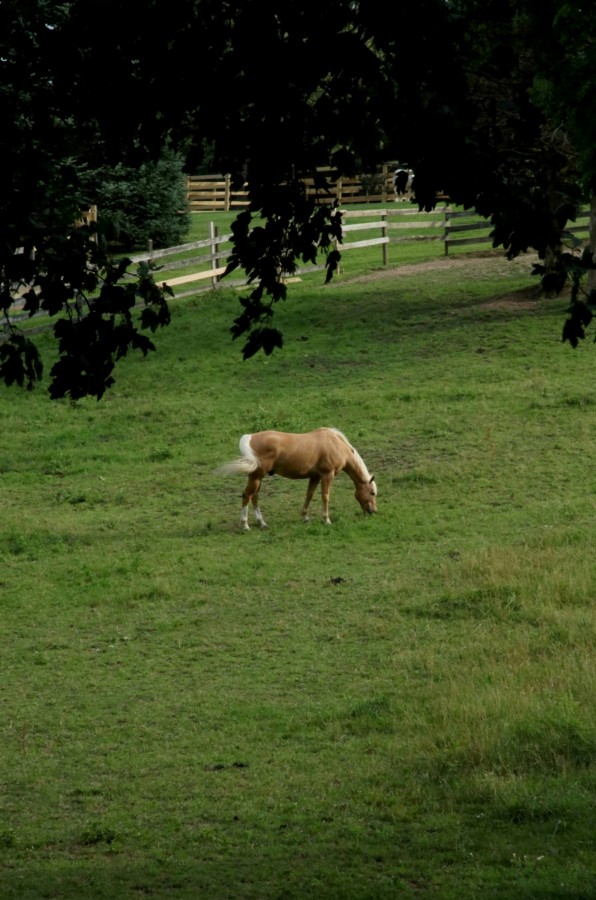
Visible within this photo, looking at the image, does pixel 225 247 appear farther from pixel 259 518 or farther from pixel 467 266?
pixel 259 518

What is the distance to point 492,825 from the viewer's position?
8.34m

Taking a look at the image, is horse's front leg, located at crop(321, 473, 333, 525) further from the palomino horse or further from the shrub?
the shrub

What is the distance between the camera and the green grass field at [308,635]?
8227 millimetres

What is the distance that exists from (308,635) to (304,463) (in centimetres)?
445

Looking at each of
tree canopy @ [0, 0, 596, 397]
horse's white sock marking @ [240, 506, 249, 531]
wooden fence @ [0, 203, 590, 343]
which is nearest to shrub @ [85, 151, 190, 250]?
wooden fence @ [0, 203, 590, 343]

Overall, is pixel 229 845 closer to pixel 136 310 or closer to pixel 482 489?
pixel 482 489

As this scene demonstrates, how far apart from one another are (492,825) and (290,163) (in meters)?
4.44

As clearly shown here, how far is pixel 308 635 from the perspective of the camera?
12906 mm

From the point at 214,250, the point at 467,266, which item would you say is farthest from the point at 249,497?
the point at 467,266

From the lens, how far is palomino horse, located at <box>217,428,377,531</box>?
16.8 meters

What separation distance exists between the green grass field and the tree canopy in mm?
3243

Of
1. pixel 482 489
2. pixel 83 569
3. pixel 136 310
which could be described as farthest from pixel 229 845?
pixel 136 310

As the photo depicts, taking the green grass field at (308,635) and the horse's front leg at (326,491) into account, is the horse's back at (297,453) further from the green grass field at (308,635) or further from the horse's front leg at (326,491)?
the green grass field at (308,635)

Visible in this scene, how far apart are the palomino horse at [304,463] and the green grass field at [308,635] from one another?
1.29 feet
